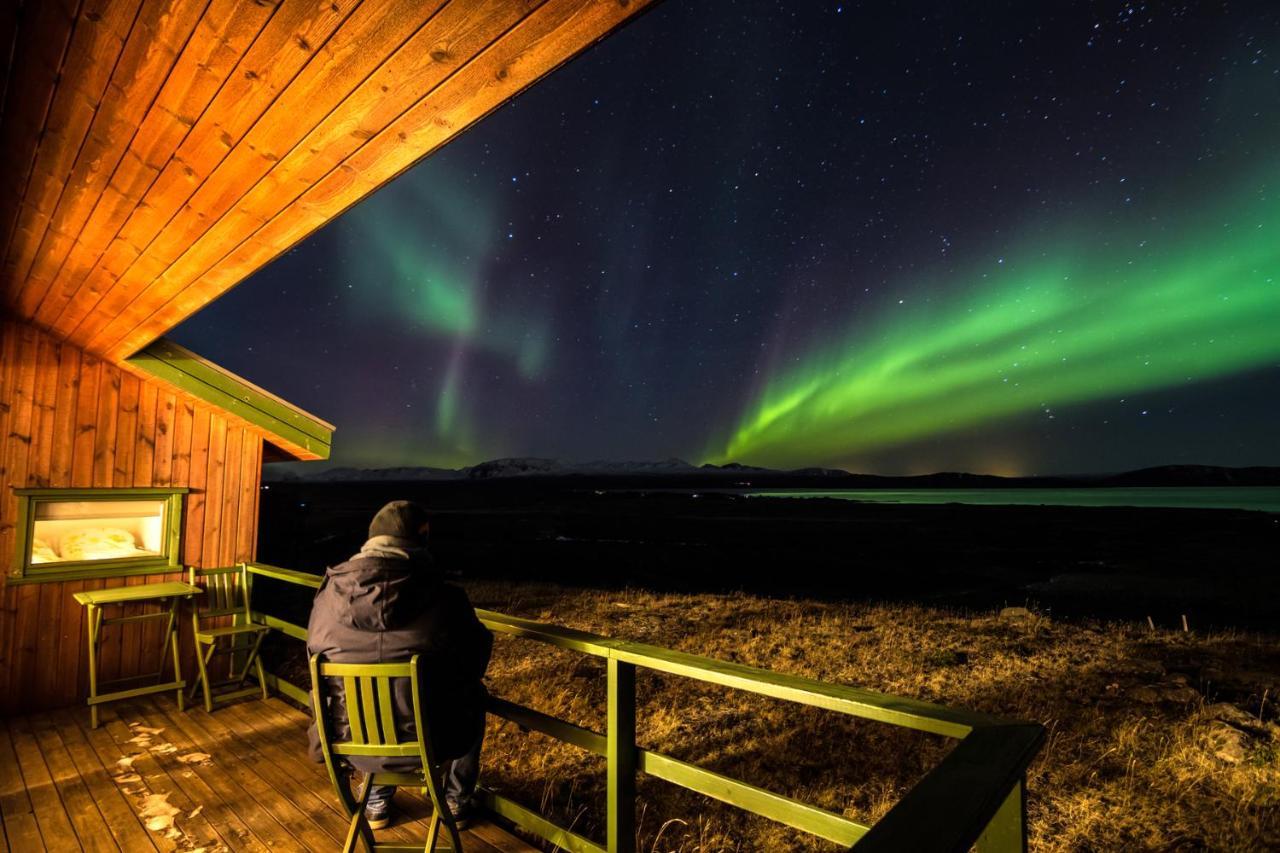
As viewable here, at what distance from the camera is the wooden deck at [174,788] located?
278 centimetres

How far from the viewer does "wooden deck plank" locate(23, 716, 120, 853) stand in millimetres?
2781

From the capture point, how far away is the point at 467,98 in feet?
5.54

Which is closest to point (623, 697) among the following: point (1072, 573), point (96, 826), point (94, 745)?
point (96, 826)

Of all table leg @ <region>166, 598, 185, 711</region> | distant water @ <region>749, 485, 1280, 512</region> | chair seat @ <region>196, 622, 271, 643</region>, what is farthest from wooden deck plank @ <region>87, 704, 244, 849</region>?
distant water @ <region>749, 485, 1280, 512</region>

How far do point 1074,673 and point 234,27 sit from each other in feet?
35.0

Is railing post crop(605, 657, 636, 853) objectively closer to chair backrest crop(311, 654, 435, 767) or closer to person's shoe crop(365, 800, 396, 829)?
chair backrest crop(311, 654, 435, 767)

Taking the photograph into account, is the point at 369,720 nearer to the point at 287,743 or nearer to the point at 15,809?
the point at 287,743

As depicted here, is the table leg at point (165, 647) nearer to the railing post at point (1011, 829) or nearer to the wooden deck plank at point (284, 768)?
the wooden deck plank at point (284, 768)

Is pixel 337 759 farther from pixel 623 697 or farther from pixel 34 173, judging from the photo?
pixel 34 173

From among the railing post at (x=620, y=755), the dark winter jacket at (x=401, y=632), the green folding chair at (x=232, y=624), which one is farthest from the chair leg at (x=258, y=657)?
the railing post at (x=620, y=755)

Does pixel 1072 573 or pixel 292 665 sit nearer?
pixel 292 665

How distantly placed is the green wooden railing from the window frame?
11.9ft

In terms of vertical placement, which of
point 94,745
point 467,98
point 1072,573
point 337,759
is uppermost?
point 467,98

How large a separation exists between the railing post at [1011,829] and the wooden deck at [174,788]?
215 centimetres
